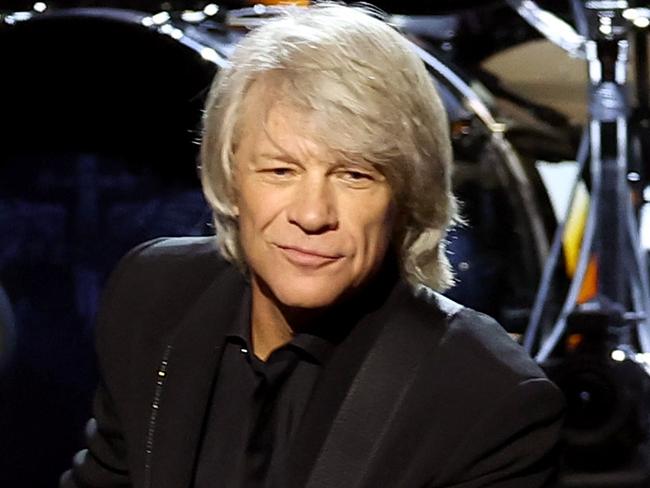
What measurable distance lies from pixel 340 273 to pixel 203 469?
23 cm

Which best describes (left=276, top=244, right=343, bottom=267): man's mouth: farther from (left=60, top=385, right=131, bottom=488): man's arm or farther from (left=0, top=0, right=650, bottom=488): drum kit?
(left=0, top=0, right=650, bottom=488): drum kit

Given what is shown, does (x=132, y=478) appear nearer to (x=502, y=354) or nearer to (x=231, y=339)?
(x=231, y=339)

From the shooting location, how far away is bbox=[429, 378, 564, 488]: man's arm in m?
1.06

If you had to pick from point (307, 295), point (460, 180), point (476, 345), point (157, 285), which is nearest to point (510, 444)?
point (476, 345)

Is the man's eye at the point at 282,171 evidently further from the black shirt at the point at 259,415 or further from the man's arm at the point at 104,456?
the man's arm at the point at 104,456

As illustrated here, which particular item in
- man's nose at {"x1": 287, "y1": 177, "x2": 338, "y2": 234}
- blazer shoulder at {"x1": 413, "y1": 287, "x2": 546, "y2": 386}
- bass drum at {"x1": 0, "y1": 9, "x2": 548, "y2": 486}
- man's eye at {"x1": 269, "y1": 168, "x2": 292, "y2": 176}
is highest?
man's eye at {"x1": 269, "y1": 168, "x2": 292, "y2": 176}

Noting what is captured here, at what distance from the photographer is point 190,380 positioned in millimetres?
1174

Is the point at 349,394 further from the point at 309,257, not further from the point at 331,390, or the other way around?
the point at 309,257

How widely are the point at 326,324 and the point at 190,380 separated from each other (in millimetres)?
132

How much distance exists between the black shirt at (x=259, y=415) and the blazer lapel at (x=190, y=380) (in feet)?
0.06

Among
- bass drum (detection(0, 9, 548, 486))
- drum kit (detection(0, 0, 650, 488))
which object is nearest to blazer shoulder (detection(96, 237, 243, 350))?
drum kit (detection(0, 0, 650, 488))

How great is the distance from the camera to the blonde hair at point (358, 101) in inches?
40.7

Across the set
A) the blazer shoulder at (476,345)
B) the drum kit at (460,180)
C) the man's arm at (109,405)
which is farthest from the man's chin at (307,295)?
the drum kit at (460,180)

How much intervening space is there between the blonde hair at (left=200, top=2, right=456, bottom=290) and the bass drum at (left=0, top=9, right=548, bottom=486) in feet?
2.60
